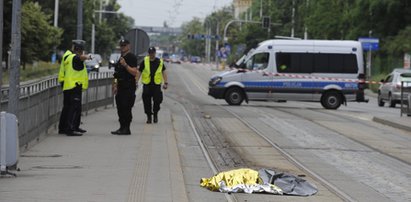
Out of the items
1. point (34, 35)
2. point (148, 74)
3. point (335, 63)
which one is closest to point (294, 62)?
point (335, 63)

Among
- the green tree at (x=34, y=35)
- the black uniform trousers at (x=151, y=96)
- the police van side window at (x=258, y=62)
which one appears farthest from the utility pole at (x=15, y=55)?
the green tree at (x=34, y=35)

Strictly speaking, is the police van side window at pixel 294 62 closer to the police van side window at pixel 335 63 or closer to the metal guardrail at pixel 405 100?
the police van side window at pixel 335 63

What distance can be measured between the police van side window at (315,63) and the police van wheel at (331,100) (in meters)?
0.92

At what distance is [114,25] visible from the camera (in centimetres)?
12138

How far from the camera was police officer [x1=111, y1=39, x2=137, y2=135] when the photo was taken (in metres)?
15.8

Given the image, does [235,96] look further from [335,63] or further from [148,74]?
[148,74]

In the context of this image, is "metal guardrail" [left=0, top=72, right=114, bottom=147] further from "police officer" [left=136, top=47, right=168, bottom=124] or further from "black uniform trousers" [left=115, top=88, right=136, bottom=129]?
"police officer" [left=136, top=47, right=168, bottom=124]

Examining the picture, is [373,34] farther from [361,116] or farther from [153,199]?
[153,199]

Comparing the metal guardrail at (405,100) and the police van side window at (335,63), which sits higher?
the police van side window at (335,63)

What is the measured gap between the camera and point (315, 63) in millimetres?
30391

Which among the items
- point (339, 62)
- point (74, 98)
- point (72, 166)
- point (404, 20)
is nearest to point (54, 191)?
point (72, 166)

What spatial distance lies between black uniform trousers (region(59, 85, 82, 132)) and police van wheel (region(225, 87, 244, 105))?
15.4 meters

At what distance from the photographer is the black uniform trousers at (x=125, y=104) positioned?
51.5 ft

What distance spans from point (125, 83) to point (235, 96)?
15.1m
